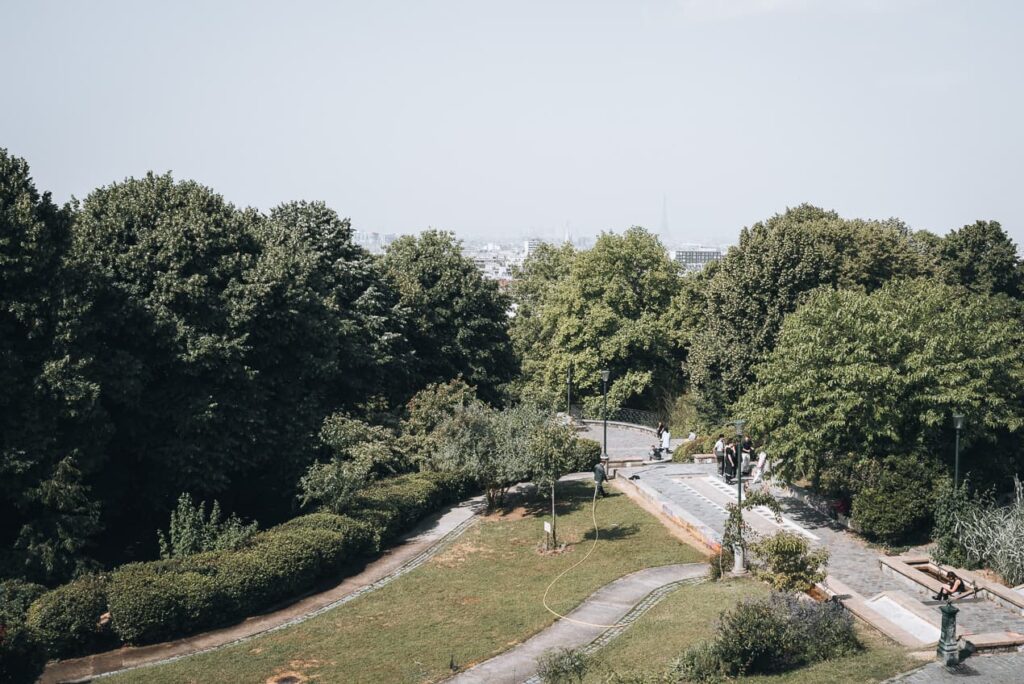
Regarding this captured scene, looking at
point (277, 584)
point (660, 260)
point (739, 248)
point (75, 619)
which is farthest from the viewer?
point (660, 260)

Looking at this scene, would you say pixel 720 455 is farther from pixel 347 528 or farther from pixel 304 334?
pixel 304 334

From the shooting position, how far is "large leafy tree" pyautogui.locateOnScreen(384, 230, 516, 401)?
43.5 m

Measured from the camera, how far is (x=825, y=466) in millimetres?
27562

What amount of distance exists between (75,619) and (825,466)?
20914mm

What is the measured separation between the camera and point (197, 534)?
25844mm

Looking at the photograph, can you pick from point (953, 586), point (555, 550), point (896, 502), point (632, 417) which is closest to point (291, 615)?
point (555, 550)

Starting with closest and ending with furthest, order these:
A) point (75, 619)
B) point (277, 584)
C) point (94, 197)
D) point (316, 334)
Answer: point (75, 619)
point (277, 584)
point (94, 197)
point (316, 334)

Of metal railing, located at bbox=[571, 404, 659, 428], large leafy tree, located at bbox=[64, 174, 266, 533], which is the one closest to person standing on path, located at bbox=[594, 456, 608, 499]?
large leafy tree, located at bbox=[64, 174, 266, 533]

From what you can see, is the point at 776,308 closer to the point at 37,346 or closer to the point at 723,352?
the point at 723,352

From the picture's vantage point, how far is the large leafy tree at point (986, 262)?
4459 cm

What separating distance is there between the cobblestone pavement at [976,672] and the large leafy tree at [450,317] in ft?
92.0

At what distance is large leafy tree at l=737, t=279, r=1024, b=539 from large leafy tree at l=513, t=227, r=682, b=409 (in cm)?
2663

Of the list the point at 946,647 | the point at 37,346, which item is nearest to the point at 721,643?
the point at 946,647

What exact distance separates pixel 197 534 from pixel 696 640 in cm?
1447
